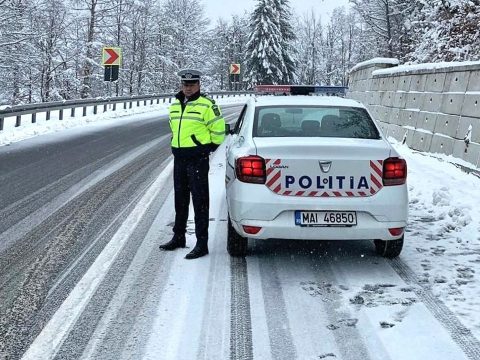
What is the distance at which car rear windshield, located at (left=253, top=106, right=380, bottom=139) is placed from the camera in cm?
540

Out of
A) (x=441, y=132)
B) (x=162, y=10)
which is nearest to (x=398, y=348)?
(x=441, y=132)

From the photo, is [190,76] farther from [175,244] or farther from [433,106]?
[433,106]

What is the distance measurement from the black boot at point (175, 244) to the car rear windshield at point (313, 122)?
1295 millimetres

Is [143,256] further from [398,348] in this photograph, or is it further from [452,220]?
[452,220]

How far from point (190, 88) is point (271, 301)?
7.35 feet

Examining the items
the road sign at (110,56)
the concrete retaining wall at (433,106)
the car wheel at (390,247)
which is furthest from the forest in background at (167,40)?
the car wheel at (390,247)

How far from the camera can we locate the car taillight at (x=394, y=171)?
15.9 feet

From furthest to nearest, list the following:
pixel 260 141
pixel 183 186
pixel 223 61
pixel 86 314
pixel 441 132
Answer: pixel 223 61 → pixel 441 132 → pixel 183 186 → pixel 260 141 → pixel 86 314

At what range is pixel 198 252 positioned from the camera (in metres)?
5.32

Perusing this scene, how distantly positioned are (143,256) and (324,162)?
192 centimetres

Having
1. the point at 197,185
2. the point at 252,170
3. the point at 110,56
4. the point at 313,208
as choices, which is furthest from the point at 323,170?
the point at 110,56

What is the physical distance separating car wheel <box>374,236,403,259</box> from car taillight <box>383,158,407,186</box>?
23.3 inches

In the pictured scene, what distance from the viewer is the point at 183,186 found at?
5.61 meters

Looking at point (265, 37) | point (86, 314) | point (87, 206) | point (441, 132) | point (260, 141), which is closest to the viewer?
point (86, 314)
